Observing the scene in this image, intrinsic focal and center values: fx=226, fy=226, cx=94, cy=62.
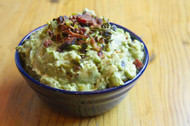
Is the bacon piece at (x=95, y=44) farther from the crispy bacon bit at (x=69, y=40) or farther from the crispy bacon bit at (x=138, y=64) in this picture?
the crispy bacon bit at (x=138, y=64)

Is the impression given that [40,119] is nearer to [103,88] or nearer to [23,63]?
[23,63]

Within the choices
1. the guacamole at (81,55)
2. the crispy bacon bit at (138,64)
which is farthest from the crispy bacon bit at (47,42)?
the crispy bacon bit at (138,64)

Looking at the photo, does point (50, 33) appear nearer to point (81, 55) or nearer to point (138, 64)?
point (81, 55)

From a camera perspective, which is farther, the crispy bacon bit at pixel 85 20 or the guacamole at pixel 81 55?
the crispy bacon bit at pixel 85 20

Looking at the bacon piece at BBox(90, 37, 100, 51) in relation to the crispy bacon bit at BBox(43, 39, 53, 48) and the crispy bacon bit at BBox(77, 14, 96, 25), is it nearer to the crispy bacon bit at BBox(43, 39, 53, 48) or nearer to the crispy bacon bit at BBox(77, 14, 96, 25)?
the crispy bacon bit at BBox(77, 14, 96, 25)

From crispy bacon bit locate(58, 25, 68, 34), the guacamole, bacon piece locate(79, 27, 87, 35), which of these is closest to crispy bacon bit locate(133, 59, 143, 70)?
the guacamole

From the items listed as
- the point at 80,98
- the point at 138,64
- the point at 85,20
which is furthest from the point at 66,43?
the point at 138,64

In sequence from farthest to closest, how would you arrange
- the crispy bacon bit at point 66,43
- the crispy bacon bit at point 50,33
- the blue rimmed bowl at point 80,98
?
the crispy bacon bit at point 50,33
the crispy bacon bit at point 66,43
the blue rimmed bowl at point 80,98
